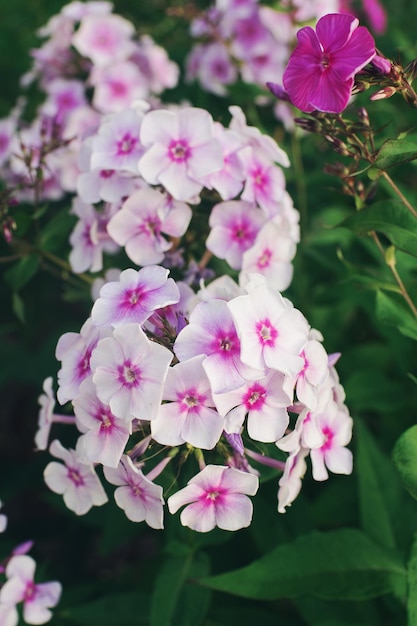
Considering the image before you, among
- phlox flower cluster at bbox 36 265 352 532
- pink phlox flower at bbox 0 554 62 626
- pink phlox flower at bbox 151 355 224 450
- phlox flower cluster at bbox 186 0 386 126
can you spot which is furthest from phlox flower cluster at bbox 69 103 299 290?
phlox flower cluster at bbox 186 0 386 126

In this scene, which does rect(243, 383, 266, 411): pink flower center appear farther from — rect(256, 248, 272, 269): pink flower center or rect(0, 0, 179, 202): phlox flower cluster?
rect(0, 0, 179, 202): phlox flower cluster

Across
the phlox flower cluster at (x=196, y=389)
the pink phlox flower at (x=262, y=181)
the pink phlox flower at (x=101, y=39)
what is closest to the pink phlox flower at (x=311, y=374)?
the phlox flower cluster at (x=196, y=389)

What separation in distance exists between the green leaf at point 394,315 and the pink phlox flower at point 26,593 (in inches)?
43.5

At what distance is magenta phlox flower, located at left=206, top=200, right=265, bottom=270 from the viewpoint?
1.89 m

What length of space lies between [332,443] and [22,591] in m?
0.89

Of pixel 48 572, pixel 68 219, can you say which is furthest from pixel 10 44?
pixel 48 572

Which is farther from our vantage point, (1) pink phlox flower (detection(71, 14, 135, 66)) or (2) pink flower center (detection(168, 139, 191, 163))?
(1) pink phlox flower (detection(71, 14, 135, 66))

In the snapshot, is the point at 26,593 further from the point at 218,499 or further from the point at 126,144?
the point at 126,144

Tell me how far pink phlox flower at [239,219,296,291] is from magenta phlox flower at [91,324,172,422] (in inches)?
21.4

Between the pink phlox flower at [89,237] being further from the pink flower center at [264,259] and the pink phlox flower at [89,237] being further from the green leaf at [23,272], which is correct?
the pink flower center at [264,259]

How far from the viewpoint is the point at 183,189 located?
1803mm

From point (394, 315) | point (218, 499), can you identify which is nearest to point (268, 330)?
point (218, 499)

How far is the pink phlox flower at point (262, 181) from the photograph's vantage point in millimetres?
1893

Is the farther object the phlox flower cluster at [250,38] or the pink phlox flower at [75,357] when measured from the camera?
the phlox flower cluster at [250,38]
